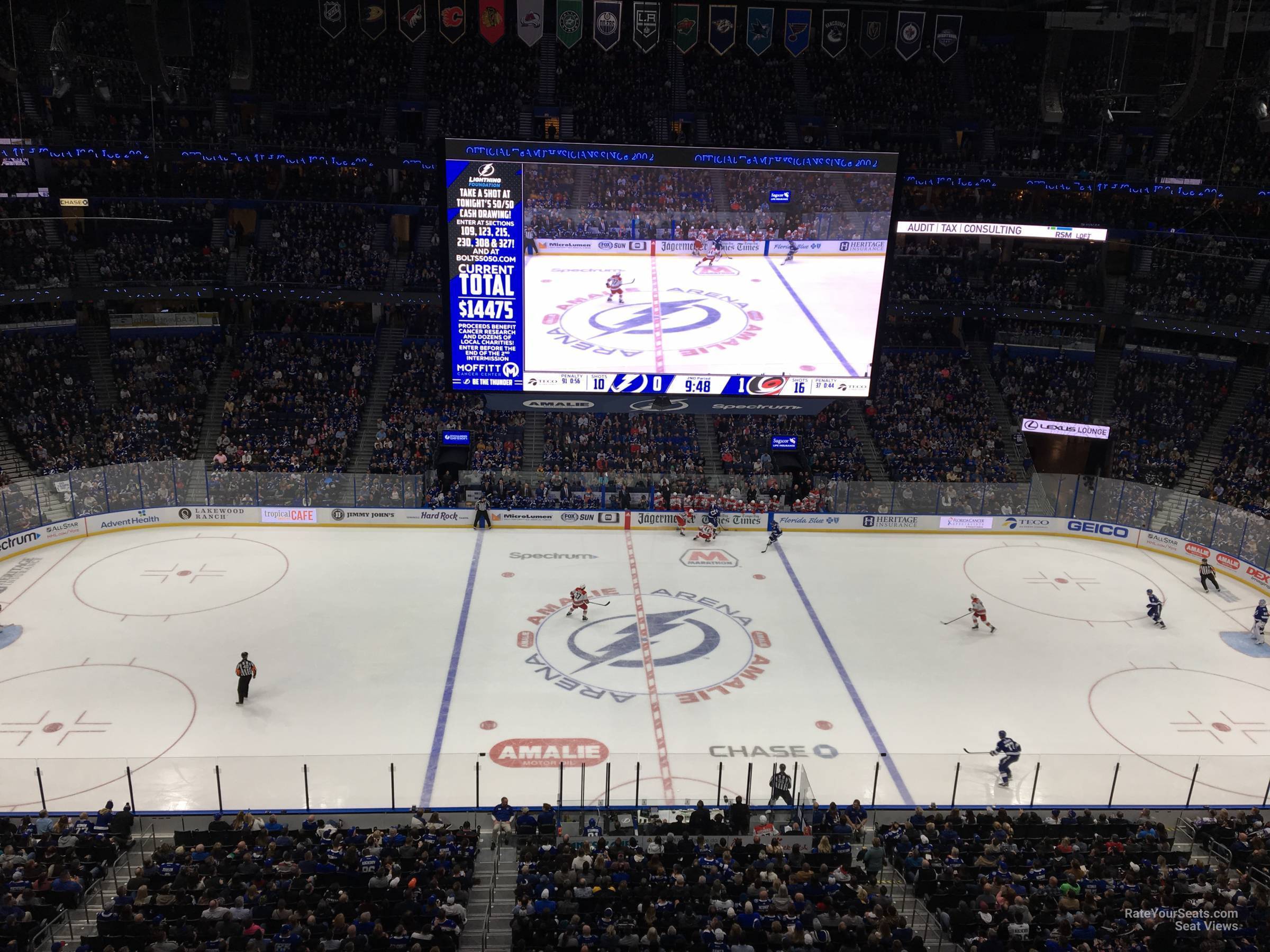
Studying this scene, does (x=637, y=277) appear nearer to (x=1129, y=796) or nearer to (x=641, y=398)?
(x=641, y=398)

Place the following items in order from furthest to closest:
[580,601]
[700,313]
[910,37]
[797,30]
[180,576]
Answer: [910,37], [797,30], [700,313], [180,576], [580,601]

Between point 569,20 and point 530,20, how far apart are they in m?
1.20

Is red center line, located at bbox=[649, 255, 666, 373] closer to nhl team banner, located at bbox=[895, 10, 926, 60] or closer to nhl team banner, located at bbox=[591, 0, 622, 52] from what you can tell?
nhl team banner, located at bbox=[591, 0, 622, 52]

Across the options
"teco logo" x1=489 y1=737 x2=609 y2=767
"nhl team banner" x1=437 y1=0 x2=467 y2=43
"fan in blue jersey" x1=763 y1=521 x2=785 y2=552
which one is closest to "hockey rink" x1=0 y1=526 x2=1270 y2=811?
"teco logo" x1=489 y1=737 x2=609 y2=767

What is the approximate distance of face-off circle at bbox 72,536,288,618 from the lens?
2464cm

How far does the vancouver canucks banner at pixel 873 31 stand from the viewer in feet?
112

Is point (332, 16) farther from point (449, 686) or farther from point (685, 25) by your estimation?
point (449, 686)

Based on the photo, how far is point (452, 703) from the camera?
20.6m

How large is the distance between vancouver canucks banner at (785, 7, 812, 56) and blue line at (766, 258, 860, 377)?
9224mm

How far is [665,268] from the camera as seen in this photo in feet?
88.0

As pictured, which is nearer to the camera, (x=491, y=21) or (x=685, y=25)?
(x=491, y=21)

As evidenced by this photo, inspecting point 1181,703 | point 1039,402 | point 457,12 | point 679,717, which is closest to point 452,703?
point 679,717

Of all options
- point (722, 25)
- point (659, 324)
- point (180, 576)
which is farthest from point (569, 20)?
point (180, 576)

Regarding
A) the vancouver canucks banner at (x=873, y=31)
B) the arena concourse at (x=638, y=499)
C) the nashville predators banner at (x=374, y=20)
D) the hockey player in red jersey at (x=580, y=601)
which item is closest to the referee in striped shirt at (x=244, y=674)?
the arena concourse at (x=638, y=499)
